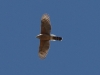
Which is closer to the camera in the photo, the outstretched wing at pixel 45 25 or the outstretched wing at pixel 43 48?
the outstretched wing at pixel 43 48

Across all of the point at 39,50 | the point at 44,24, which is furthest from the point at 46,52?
the point at 44,24

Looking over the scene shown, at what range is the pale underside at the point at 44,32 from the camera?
1134 centimetres

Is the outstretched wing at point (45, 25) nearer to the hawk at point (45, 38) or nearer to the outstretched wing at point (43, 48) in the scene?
the hawk at point (45, 38)

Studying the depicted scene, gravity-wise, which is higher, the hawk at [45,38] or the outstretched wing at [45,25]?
the outstretched wing at [45,25]

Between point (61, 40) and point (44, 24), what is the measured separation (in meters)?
0.79

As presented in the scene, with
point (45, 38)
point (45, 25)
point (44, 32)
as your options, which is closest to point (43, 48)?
point (45, 38)

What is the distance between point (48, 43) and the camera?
11398 millimetres

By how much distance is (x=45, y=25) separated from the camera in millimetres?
11492

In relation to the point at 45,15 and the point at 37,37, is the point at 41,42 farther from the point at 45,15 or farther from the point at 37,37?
the point at 45,15

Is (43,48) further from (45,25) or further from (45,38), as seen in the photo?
(45,25)

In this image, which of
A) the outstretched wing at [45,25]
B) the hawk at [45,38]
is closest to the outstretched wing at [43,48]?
the hawk at [45,38]

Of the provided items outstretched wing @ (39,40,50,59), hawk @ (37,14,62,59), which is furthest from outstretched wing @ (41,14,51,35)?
outstretched wing @ (39,40,50,59)

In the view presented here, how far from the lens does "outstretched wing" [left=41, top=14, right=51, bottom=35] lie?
1145 centimetres

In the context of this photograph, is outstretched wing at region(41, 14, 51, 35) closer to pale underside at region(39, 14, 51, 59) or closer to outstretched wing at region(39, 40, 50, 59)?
pale underside at region(39, 14, 51, 59)
